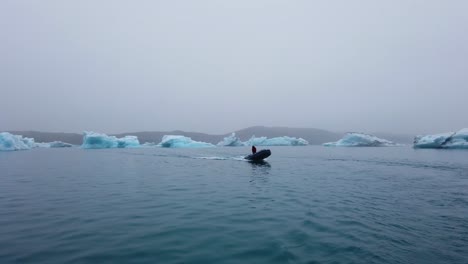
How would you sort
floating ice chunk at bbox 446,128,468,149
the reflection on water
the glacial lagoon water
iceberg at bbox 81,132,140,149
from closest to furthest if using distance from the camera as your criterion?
the glacial lagoon water → the reflection on water → floating ice chunk at bbox 446,128,468,149 → iceberg at bbox 81,132,140,149

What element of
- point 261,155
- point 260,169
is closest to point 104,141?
point 261,155

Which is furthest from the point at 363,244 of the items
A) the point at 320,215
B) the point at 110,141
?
the point at 110,141

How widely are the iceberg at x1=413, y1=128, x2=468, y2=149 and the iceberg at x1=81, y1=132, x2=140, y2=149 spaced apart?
3202 inches

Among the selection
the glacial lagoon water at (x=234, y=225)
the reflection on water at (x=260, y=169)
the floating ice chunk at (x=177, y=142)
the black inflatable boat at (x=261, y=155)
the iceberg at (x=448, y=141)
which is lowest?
the glacial lagoon water at (x=234, y=225)

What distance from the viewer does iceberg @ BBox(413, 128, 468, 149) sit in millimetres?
68312

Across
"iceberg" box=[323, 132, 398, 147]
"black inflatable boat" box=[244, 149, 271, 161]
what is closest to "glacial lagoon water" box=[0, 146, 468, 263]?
"black inflatable boat" box=[244, 149, 271, 161]

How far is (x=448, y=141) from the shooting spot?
7231 centimetres

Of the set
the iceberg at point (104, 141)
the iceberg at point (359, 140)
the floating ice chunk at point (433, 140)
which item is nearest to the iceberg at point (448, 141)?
the floating ice chunk at point (433, 140)

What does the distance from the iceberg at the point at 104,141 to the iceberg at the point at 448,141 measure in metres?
81.3

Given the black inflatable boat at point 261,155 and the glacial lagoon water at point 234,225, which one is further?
the black inflatable boat at point 261,155

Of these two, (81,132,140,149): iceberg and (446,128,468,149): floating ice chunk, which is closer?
(446,128,468,149): floating ice chunk

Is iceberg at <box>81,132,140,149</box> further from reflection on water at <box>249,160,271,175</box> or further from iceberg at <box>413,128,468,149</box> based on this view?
iceberg at <box>413,128,468,149</box>

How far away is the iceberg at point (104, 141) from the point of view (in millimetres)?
81656

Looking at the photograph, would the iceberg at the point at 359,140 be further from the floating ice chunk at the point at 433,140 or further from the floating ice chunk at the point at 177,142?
the floating ice chunk at the point at 177,142
